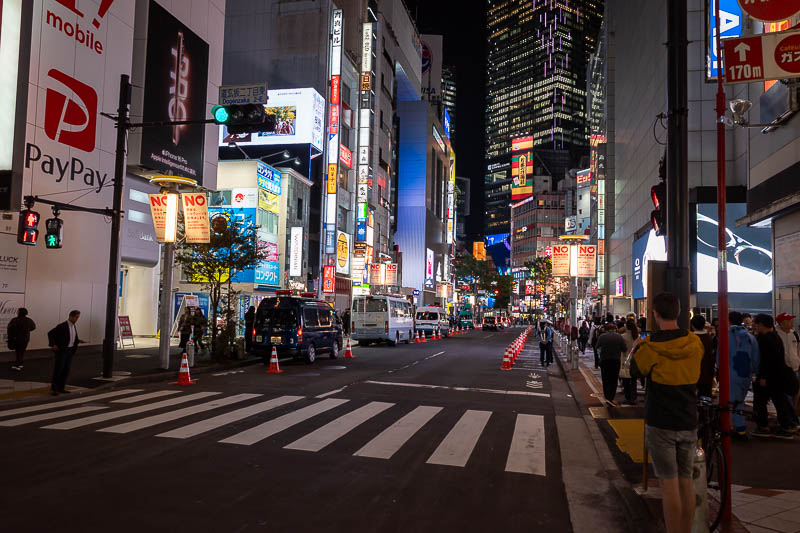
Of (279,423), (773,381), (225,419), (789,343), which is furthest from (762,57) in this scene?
(225,419)

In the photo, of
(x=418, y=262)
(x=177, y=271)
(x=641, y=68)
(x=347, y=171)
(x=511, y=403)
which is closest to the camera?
(x=511, y=403)

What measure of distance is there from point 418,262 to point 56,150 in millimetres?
73787

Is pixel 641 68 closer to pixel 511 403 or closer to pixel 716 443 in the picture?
pixel 511 403

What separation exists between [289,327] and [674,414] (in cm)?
1794

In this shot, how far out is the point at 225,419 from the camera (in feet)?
34.7

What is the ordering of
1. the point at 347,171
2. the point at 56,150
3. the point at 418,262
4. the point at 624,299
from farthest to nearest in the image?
the point at 418,262
the point at 347,171
the point at 624,299
the point at 56,150

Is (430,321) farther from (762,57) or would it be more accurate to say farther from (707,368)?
(762,57)

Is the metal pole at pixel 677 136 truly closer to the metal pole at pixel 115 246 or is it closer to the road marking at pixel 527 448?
the road marking at pixel 527 448

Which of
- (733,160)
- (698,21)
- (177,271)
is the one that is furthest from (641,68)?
(177,271)

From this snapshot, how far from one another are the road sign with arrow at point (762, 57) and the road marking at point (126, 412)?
35.0 ft

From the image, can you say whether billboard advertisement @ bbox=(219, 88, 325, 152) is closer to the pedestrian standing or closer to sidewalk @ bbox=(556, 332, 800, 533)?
sidewalk @ bbox=(556, 332, 800, 533)

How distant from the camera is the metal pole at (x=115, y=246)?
1561cm

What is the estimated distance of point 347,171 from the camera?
5675 centimetres

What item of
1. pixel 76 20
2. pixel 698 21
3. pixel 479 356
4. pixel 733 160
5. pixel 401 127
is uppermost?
pixel 401 127
